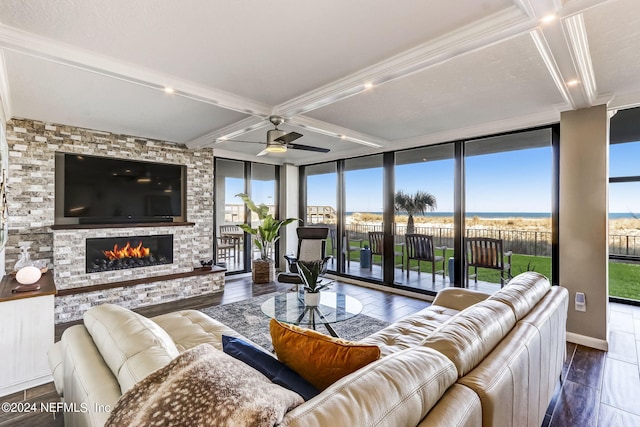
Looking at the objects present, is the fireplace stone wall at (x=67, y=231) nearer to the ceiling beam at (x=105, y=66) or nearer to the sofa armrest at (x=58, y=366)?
the ceiling beam at (x=105, y=66)

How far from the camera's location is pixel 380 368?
3.26 feet

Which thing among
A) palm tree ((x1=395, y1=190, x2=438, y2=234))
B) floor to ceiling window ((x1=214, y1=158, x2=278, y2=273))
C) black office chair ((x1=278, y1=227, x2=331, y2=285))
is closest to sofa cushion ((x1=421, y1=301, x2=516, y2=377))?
palm tree ((x1=395, y1=190, x2=438, y2=234))

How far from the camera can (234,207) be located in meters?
6.32

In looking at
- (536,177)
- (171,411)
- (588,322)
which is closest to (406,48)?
(171,411)

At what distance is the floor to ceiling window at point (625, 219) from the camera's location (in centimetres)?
466

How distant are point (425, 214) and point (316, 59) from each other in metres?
3.43

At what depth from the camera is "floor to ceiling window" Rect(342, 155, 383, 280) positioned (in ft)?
18.6

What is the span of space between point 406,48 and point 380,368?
85.3 inches

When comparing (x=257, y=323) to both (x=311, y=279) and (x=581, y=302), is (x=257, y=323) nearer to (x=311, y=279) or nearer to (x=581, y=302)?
(x=311, y=279)

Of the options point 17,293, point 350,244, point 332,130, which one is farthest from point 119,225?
point 350,244

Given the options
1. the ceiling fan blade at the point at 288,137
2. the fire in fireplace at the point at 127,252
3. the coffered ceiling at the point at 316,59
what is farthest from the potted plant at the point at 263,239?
the ceiling fan blade at the point at 288,137

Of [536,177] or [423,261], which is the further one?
[423,261]

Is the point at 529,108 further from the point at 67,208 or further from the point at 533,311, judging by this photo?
the point at 67,208

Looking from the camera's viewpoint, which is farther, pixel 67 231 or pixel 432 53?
pixel 67 231
